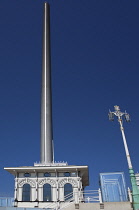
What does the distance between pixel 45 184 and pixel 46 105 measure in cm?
2103

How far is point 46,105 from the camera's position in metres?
47.2

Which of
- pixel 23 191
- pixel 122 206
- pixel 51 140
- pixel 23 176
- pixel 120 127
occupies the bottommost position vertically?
pixel 122 206

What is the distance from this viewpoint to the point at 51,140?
139 ft

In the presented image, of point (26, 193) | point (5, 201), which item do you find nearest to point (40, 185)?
point (26, 193)

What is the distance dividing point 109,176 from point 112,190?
5.30ft

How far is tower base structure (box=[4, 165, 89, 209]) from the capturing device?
2775 cm

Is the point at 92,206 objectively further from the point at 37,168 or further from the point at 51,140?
the point at 51,140

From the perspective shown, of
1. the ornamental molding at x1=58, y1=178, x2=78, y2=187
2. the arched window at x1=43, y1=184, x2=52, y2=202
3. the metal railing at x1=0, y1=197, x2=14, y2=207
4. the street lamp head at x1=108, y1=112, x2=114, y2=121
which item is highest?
the street lamp head at x1=108, y1=112, x2=114, y2=121

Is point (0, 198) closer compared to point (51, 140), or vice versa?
point (0, 198)

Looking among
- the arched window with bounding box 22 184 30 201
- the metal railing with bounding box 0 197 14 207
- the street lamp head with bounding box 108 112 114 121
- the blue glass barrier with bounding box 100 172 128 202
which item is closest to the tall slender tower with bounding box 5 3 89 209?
the arched window with bounding box 22 184 30 201

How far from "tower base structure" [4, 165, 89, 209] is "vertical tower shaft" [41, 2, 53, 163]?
9.10m

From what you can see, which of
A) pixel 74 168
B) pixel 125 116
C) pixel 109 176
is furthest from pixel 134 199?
pixel 74 168

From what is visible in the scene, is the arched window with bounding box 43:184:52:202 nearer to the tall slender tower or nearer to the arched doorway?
the tall slender tower

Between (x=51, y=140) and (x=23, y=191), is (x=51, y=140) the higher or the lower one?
the higher one
